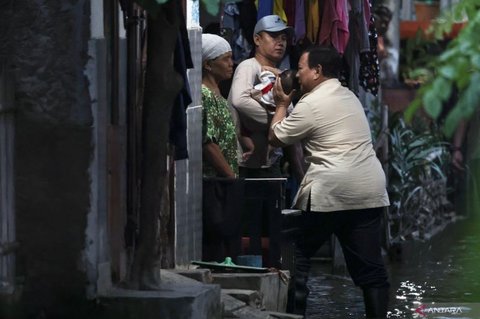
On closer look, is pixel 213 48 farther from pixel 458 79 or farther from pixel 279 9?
pixel 458 79

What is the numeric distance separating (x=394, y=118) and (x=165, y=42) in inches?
305

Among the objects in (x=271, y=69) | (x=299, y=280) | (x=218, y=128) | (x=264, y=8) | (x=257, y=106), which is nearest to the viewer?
(x=299, y=280)

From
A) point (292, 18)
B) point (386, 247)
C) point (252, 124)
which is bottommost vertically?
point (386, 247)

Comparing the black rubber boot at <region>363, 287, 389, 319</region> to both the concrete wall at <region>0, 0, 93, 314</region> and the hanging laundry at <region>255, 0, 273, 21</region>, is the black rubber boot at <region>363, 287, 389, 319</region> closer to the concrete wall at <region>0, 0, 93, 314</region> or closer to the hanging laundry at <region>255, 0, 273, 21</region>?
the concrete wall at <region>0, 0, 93, 314</region>

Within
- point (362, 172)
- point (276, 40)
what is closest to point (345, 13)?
point (276, 40)

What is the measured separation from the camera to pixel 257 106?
32.9 feet

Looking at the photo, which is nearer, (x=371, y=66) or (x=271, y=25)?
(x=271, y=25)

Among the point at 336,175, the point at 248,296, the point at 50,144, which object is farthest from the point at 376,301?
the point at 50,144

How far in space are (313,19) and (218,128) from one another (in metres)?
2.23

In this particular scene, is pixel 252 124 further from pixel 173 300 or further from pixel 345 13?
pixel 173 300

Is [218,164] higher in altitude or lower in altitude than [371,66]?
lower

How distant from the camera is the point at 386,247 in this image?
13.2m

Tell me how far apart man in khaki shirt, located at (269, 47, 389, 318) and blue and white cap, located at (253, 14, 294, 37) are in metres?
1.24

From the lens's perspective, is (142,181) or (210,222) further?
(210,222)
